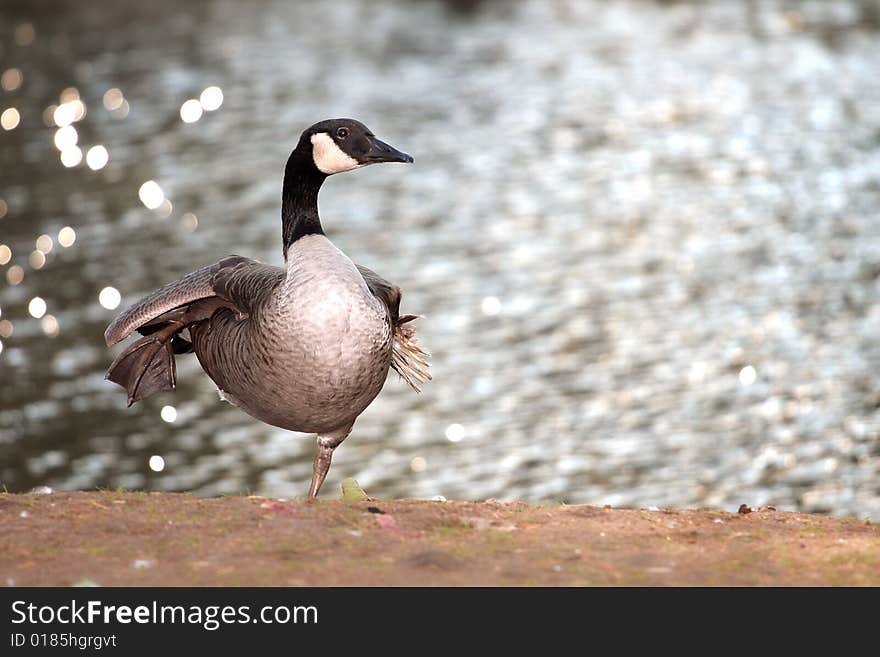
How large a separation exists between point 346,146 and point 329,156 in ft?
0.54

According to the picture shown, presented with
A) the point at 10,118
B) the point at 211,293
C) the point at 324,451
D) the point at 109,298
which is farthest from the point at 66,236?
the point at 324,451

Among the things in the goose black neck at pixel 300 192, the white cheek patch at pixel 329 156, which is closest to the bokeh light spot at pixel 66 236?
the goose black neck at pixel 300 192

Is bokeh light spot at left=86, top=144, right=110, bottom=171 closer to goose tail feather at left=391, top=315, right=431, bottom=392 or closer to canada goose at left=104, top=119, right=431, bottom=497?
canada goose at left=104, top=119, right=431, bottom=497

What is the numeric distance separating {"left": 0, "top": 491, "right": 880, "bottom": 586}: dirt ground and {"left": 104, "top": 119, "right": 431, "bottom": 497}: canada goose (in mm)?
785

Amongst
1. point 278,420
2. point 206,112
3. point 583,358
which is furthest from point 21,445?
point 206,112

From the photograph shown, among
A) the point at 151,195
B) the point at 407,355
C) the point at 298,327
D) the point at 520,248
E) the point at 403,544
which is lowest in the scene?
the point at 520,248

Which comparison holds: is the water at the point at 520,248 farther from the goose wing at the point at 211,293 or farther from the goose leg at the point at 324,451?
the goose wing at the point at 211,293

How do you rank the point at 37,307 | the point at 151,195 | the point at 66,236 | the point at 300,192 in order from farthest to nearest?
the point at 151,195 < the point at 66,236 < the point at 37,307 < the point at 300,192

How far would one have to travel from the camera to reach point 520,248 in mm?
35250

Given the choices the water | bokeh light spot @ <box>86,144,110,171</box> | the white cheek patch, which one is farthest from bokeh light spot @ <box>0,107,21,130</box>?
the white cheek patch

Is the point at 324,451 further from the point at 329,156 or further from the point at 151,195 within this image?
the point at 151,195

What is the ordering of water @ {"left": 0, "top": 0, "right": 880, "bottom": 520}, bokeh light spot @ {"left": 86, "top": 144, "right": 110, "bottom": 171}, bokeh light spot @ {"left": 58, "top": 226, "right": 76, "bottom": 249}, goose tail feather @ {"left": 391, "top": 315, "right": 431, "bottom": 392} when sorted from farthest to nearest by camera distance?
bokeh light spot @ {"left": 86, "top": 144, "right": 110, "bottom": 171}, bokeh light spot @ {"left": 58, "top": 226, "right": 76, "bottom": 249}, water @ {"left": 0, "top": 0, "right": 880, "bottom": 520}, goose tail feather @ {"left": 391, "top": 315, "right": 431, "bottom": 392}

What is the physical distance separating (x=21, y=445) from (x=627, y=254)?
16837mm

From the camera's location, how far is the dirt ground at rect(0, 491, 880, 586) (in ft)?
25.3
